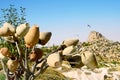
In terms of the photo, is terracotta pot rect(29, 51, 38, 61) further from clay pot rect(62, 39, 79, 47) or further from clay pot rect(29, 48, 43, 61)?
clay pot rect(62, 39, 79, 47)

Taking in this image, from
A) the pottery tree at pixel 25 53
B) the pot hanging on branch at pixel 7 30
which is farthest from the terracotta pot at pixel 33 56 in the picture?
the pot hanging on branch at pixel 7 30

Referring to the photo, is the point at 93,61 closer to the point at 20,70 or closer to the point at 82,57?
the point at 82,57

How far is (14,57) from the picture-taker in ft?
4.70

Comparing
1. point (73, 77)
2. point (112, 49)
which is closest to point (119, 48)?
point (112, 49)

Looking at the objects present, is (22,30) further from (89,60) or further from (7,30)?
(89,60)

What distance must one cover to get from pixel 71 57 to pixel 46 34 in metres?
0.15

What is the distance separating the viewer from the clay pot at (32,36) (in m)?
1.36

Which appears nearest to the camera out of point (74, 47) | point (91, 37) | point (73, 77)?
point (74, 47)

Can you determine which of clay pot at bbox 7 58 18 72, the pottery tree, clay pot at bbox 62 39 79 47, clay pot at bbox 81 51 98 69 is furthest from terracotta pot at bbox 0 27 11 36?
clay pot at bbox 81 51 98 69

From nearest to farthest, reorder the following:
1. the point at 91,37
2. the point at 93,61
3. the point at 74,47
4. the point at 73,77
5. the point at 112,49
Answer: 1. the point at 93,61
2. the point at 74,47
3. the point at 73,77
4. the point at 112,49
5. the point at 91,37

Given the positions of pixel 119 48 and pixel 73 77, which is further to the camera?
pixel 119 48

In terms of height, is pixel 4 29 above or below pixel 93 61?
above

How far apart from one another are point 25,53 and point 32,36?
96 mm

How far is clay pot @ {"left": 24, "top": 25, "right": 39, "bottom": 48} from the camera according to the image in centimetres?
136
